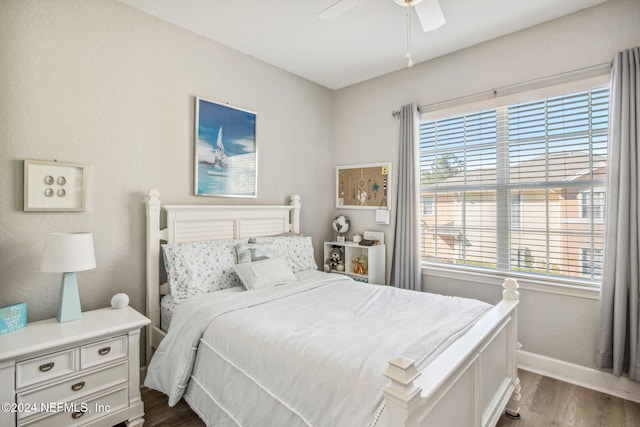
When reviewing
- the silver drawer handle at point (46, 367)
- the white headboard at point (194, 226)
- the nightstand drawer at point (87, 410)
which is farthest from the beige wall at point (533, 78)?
the silver drawer handle at point (46, 367)

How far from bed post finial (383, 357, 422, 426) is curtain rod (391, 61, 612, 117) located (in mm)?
2688

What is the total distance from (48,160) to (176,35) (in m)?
1.38

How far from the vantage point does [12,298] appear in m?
1.92

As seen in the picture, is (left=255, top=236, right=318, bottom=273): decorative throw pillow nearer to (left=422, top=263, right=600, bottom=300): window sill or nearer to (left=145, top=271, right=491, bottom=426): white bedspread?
(left=145, top=271, right=491, bottom=426): white bedspread

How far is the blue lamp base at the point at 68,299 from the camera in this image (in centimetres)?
186

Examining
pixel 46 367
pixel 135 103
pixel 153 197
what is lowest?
pixel 46 367

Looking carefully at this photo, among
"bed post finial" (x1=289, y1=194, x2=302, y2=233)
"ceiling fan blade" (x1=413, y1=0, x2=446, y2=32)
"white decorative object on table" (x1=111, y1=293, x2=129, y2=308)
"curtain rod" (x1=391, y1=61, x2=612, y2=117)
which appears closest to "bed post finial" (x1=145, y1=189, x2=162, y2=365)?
"white decorative object on table" (x1=111, y1=293, x2=129, y2=308)

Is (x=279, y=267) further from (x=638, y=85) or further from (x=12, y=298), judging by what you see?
(x=638, y=85)

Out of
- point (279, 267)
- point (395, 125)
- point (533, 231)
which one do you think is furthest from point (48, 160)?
point (533, 231)

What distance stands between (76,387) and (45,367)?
7.8 inches

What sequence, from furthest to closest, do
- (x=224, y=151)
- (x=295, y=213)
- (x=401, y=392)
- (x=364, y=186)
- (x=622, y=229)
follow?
(x=364, y=186) → (x=295, y=213) → (x=224, y=151) → (x=622, y=229) → (x=401, y=392)

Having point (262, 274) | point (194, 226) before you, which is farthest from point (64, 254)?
point (262, 274)

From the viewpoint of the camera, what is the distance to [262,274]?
2441 millimetres

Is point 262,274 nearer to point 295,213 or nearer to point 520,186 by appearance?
point 295,213
